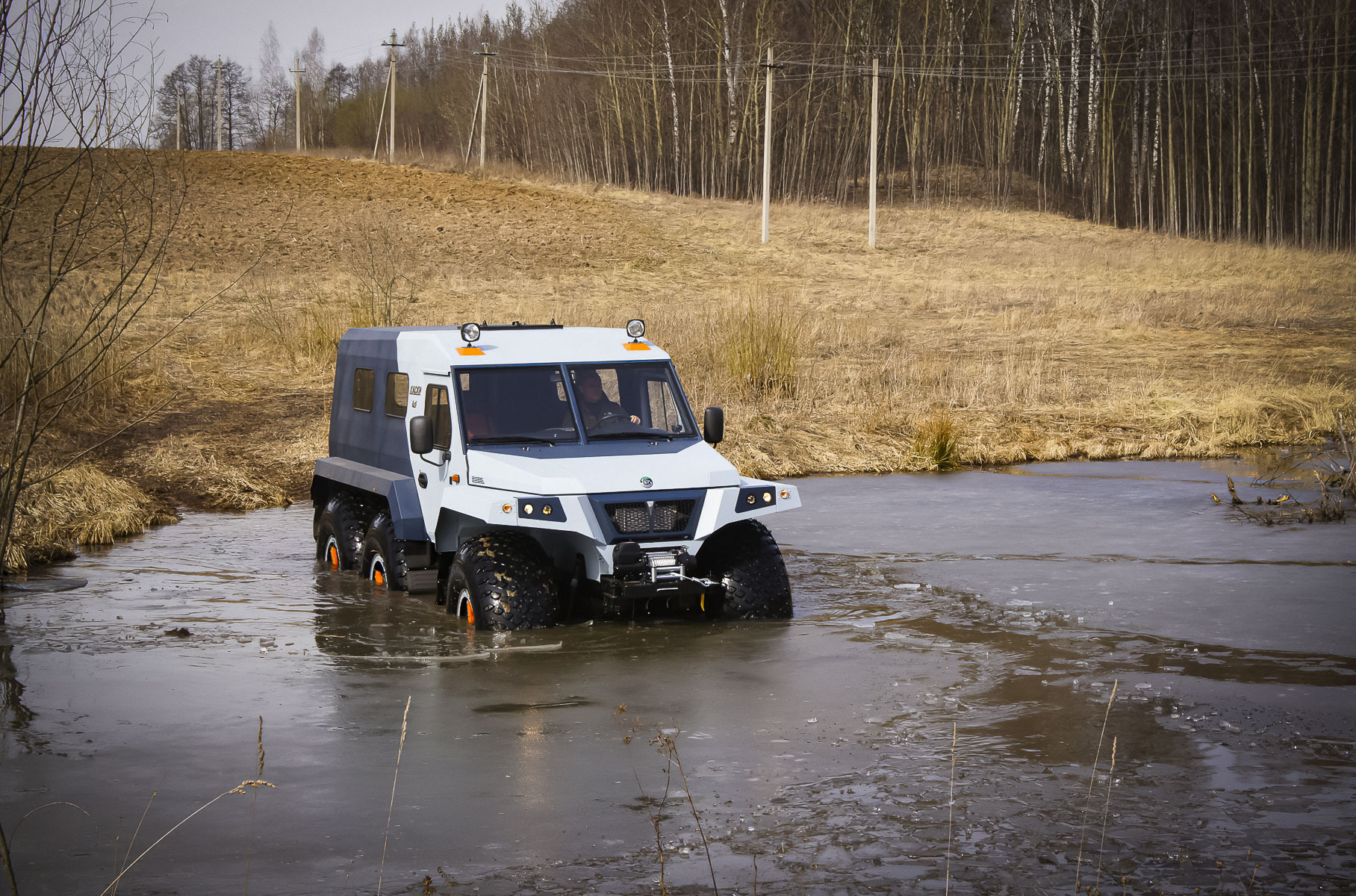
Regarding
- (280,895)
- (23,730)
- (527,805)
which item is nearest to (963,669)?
(527,805)

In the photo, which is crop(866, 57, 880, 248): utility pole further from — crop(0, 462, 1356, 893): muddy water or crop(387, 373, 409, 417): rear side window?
crop(387, 373, 409, 417): rear side window

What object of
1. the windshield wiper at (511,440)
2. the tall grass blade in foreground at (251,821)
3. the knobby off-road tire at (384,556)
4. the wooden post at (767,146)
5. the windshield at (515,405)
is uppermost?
the wooden post at (767,146)

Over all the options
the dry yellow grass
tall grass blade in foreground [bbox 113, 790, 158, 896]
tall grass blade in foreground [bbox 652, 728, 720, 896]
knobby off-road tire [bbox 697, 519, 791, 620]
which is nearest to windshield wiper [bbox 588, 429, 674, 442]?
knobby off-road tire [bbox 697, 519, 791, 620]

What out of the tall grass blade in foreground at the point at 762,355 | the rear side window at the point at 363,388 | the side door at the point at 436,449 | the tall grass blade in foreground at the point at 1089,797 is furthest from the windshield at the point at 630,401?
the tall grass blade in foreground at the point at 762,355

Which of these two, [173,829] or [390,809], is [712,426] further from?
[173,829]

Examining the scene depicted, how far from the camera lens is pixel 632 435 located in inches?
419

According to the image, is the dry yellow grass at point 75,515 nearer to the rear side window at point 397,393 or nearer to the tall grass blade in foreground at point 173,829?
the rear side window at point 397,393

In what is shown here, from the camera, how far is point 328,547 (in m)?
12.7

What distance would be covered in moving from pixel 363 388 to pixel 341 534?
130 centimetres

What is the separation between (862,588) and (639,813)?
218 inches

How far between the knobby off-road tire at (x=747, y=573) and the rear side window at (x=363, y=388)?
3.62 m

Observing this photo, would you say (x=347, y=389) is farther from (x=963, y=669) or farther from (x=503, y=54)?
(x=503, y=54)

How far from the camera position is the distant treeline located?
63.8 metres

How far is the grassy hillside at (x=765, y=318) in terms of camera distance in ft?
65.1
